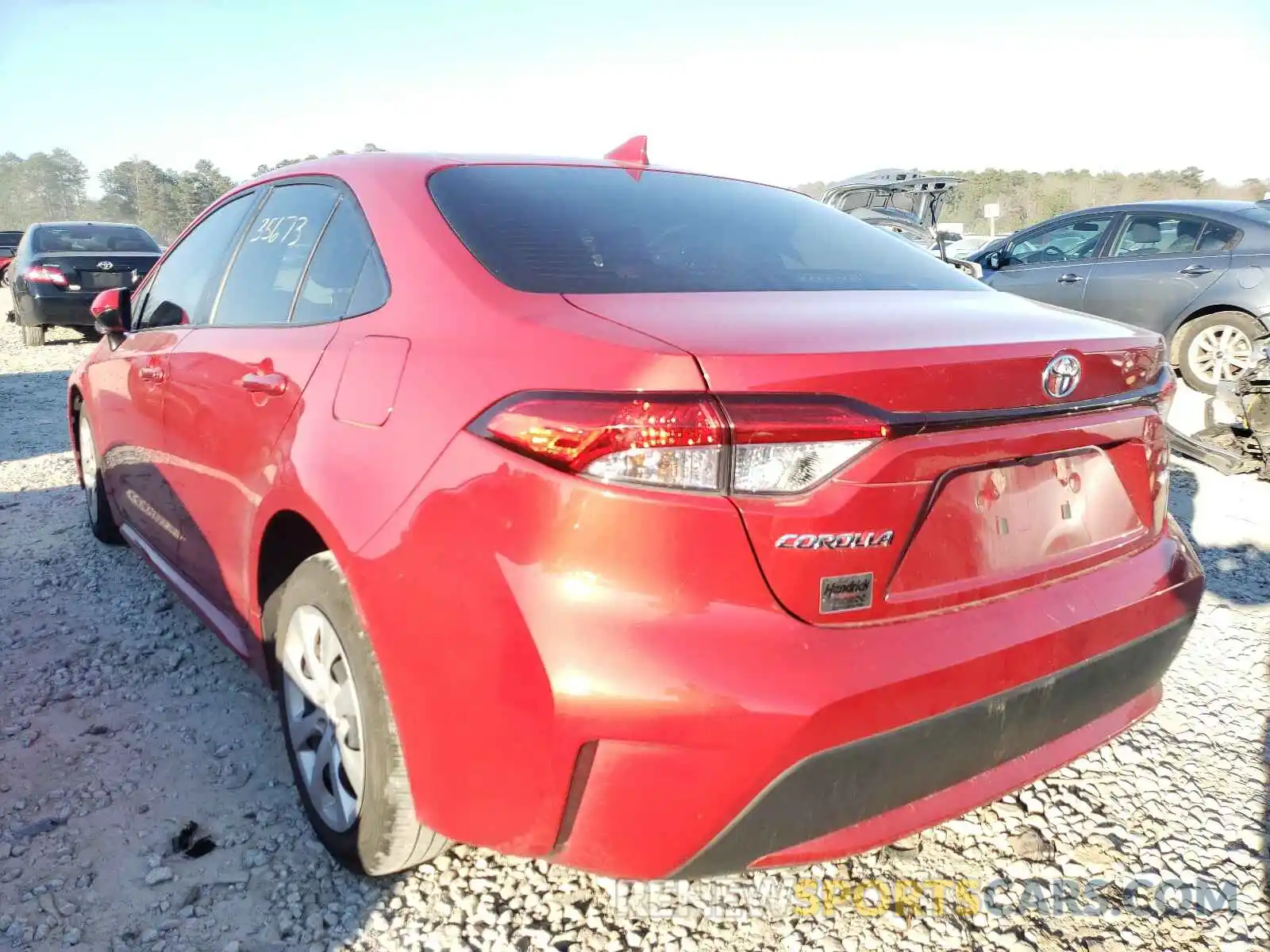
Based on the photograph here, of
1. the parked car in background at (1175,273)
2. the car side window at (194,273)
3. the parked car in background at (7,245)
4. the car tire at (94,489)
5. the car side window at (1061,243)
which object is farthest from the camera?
the parked car in background at (7,245)

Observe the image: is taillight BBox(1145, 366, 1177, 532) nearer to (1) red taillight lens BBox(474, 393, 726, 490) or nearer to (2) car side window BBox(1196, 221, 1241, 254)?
(1) red taillight lens BBox(474, 393, 726, 490)

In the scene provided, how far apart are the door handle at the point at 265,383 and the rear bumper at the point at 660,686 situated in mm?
681

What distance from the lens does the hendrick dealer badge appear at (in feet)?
4.67

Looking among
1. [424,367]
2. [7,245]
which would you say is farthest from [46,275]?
[7,245]

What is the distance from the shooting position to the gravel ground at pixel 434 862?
74.1 inches

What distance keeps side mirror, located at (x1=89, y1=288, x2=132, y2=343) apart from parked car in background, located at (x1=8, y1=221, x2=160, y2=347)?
8.04 metres

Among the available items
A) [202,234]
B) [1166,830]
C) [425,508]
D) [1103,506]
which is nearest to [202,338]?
[202,234]

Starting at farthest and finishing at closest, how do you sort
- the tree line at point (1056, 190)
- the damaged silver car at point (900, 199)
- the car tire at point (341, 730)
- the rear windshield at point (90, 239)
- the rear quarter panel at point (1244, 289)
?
the tree line at point (1056, 190), the rear windshield at point (90, 239), the damaged silver car at point (900, 199), the rear quarter panel at point (1244, 289), the car tire at point (341, 730)

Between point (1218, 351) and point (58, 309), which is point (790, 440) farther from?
point (58, 309)

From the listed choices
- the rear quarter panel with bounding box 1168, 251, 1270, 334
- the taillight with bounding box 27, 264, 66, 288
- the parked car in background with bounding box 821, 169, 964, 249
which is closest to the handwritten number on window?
the rear quarter panel with bounding box 1168, 251, 1270, 334

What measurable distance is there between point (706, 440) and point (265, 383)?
52.2 inches

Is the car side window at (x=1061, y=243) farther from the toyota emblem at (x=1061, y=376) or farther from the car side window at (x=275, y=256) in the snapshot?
the car side window at (x=275, y=256)

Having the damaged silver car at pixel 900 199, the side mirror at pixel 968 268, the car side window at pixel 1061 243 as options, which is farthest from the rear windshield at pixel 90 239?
the side mirror at pixel 968 268

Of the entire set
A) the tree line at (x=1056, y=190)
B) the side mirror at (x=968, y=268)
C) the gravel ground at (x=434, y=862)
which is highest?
the tree line at (x=1056, y=190)
